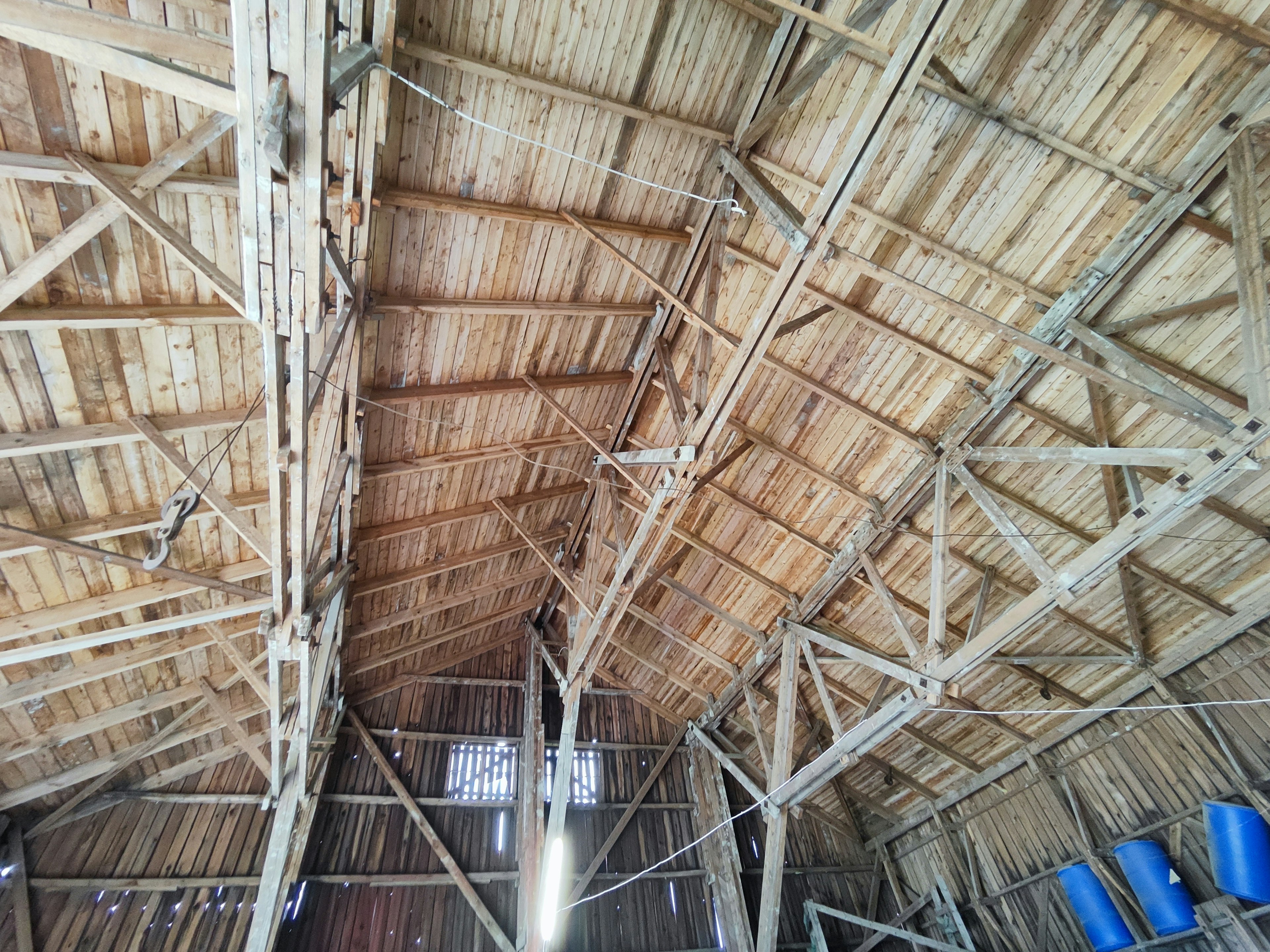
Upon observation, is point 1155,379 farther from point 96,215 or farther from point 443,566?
point 443,566

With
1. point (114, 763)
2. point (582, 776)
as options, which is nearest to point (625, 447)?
point (582, 776)

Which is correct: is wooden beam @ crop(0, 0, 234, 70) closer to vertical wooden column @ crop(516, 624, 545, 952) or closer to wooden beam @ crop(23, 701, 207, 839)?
wooden beam @ crop(23, 701, 207, 839)

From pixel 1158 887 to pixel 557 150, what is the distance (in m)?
9.65

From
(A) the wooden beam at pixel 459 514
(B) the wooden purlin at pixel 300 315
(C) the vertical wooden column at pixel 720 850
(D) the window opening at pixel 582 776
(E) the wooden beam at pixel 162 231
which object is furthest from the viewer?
(D) the window opening at pixel 582 776

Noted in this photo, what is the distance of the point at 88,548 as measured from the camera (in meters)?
4.70

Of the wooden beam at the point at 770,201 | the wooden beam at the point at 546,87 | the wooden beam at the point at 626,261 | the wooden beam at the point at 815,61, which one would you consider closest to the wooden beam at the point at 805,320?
the wooden beam at the point at 626,261

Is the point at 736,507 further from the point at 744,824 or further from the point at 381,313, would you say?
the point at 744,824

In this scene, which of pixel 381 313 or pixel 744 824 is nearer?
pixel 381 313

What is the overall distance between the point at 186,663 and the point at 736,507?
21.5 ft

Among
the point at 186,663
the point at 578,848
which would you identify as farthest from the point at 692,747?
the point at 186,663

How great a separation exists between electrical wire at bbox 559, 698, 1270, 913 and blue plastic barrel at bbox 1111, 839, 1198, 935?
56.6 inches

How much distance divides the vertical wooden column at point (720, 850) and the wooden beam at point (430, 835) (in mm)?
3145

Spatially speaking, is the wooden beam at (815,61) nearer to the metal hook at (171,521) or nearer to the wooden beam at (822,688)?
the metal hook at (171,521)

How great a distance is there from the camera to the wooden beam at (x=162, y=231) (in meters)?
3.34
